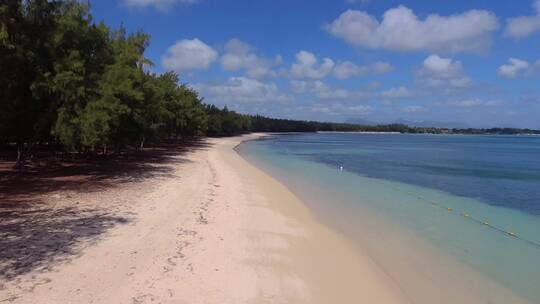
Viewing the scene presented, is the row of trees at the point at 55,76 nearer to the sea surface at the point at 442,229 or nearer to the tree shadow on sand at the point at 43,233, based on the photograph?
the tree shadow on sand at the point at 43,233

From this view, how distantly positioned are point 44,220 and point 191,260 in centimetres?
467

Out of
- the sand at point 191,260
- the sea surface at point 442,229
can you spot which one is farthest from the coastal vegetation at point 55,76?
the sea surface at point 442,229

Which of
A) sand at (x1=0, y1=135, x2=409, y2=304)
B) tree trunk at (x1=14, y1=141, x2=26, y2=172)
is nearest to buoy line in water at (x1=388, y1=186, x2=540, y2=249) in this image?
sand at (x1=0, y1=135, x2=409, y2=304)

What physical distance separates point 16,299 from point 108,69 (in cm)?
1838

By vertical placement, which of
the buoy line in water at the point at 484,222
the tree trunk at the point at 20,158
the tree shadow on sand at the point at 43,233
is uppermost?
the tree trunk at the point at 20,158

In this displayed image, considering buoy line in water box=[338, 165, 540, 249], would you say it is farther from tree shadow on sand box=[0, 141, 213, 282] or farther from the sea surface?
tree shadow on sand box=[0, 141, 213, 282]

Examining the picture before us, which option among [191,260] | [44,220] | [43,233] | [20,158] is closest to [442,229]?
[191,260]

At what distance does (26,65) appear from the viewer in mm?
17062

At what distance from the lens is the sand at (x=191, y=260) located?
7398 mm

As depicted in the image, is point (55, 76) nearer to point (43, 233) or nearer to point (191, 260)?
point (43, 233)

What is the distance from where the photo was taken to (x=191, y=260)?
9258mm

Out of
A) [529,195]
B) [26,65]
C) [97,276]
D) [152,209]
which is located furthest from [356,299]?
[529,195]

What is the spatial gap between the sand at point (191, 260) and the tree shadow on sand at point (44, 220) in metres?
0.06

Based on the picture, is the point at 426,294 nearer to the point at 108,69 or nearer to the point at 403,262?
the point at 403,262
